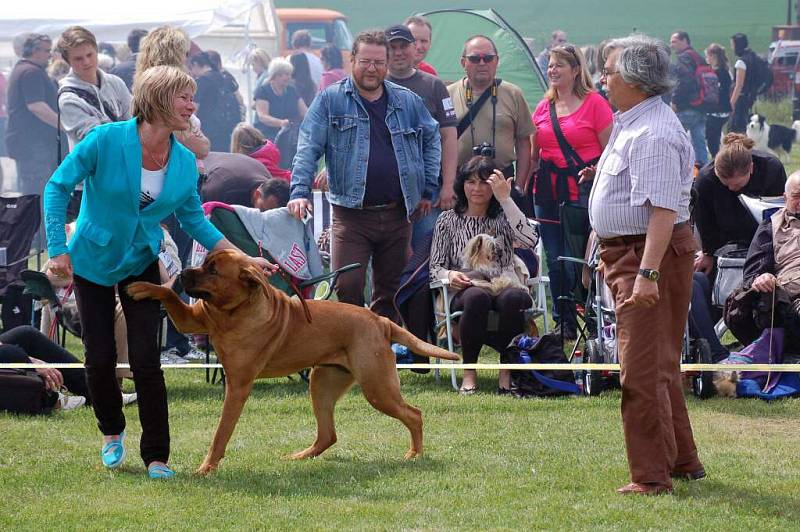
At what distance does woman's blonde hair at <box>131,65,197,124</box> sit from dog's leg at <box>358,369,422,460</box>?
153cm

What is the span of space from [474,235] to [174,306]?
2.96 m

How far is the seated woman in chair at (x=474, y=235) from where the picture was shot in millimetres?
7719

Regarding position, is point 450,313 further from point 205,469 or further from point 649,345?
point 649,345

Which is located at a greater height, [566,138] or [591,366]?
[566,138]

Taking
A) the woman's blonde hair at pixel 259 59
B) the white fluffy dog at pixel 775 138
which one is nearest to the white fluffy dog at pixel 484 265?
the woman's blonde hair at pixel 259 59

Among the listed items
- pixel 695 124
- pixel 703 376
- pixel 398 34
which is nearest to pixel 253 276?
pixel 703 376

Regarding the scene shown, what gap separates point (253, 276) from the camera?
5297 mm

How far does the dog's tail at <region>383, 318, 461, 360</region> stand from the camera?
5684mm

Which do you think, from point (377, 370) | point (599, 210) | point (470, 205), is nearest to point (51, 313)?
point (470, 205)

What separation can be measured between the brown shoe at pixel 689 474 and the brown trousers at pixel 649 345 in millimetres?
299

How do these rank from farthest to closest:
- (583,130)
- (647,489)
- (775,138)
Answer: (775,138) → (583,130) → (647,489)

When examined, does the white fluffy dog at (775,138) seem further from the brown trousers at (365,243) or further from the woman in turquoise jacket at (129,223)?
the woman in turquoise jacket at (129,223)

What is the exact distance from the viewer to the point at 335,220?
7.83 metres

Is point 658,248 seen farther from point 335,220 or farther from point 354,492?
point 335,220
